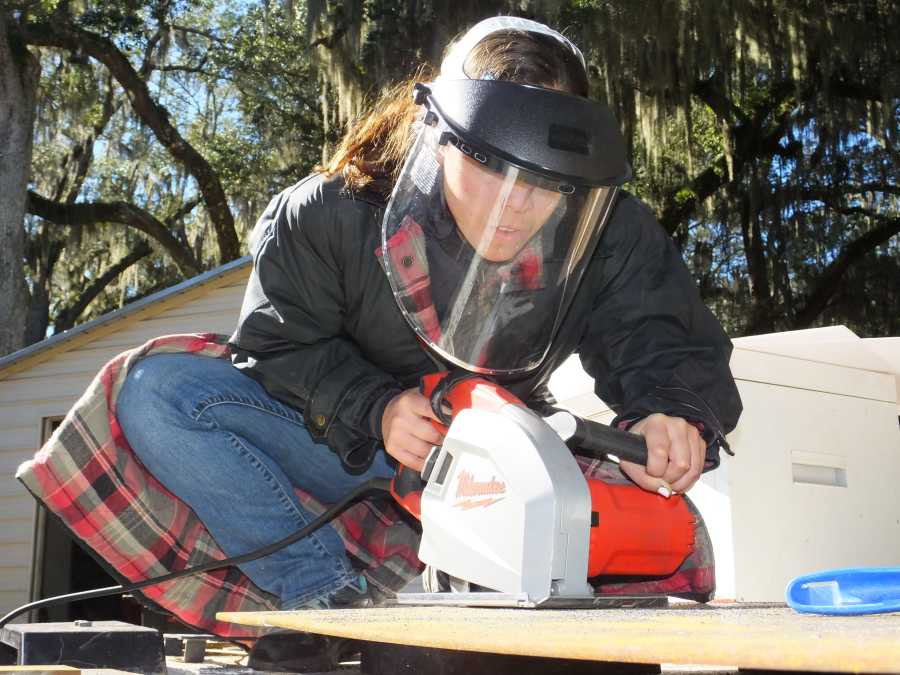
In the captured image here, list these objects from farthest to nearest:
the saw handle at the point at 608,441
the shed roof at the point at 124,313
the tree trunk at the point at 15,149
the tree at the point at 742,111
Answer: the tree trunk at the point at 15,149 < the tree at the point at 742,111 < the shed roof at the point at 124,313 < the saw handle at the point at 608,441

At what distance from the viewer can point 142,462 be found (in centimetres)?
215

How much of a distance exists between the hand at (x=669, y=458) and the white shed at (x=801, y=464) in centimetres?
109

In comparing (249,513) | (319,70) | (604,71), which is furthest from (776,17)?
(249,513)

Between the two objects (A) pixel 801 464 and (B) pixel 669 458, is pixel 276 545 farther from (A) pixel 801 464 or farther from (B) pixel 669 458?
(A) pixel 801 464

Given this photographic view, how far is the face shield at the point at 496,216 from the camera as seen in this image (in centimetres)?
153

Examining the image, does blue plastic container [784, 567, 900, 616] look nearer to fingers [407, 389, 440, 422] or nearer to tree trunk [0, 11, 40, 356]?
fingers [407, 389, 440, 422]

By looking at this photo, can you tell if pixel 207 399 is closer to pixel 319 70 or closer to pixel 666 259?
pixel 666 259

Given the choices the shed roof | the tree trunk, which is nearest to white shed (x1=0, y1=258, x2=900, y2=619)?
the shed roof

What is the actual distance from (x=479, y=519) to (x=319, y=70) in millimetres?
9824

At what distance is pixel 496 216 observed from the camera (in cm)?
167

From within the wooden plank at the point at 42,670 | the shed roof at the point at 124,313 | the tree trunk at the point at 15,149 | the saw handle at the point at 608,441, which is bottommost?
the wooden plank at the point at 42,670

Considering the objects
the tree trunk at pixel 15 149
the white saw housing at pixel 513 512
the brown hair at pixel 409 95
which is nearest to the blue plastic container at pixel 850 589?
the white saw housing at pixel 513 512

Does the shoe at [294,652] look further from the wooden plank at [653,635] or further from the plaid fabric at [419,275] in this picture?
the plaid fabric at [419,275]

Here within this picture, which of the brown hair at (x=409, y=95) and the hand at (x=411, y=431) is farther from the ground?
the brown hair at (x=409, y=95)
